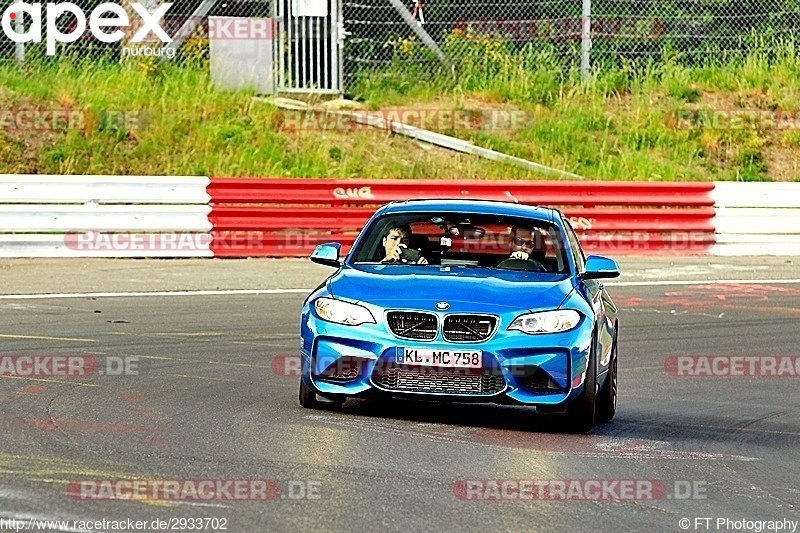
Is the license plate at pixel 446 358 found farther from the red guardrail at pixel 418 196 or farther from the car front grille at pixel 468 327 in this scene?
the red guardrail at pixel 418 196

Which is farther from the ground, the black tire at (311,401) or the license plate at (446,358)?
the license plate at (446,358)

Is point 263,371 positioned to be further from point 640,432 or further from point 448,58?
point 448,58

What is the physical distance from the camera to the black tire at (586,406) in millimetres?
8781

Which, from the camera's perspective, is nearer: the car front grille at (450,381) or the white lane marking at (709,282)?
the car front grille at (450,381)

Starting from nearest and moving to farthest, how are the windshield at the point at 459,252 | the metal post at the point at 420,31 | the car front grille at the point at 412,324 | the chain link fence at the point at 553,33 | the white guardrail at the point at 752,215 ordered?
1. the car front grille at the point at 412,324
2. the windshield at the point at 459,252
3. the white guardrail at the point at 752,215
4. the metal post at the point at 420,31
5. the chain link fence at the point at 553,33

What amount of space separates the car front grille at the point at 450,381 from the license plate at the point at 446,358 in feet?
0.11

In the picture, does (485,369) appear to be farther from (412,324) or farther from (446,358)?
(412,324)

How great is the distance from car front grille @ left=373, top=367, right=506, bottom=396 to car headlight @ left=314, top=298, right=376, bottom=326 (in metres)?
0.36

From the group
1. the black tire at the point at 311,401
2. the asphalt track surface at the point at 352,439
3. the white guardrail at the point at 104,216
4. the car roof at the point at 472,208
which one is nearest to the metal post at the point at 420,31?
the white guardrail at the point at 104,216

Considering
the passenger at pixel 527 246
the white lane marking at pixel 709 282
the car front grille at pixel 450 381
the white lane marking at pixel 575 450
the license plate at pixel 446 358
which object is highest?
the passenger at pixel 527 246

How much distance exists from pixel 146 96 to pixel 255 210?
6106 mm

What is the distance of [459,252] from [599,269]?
40.5 inches

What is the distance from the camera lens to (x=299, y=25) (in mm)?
24281

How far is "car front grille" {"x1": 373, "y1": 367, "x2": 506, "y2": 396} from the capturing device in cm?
859
